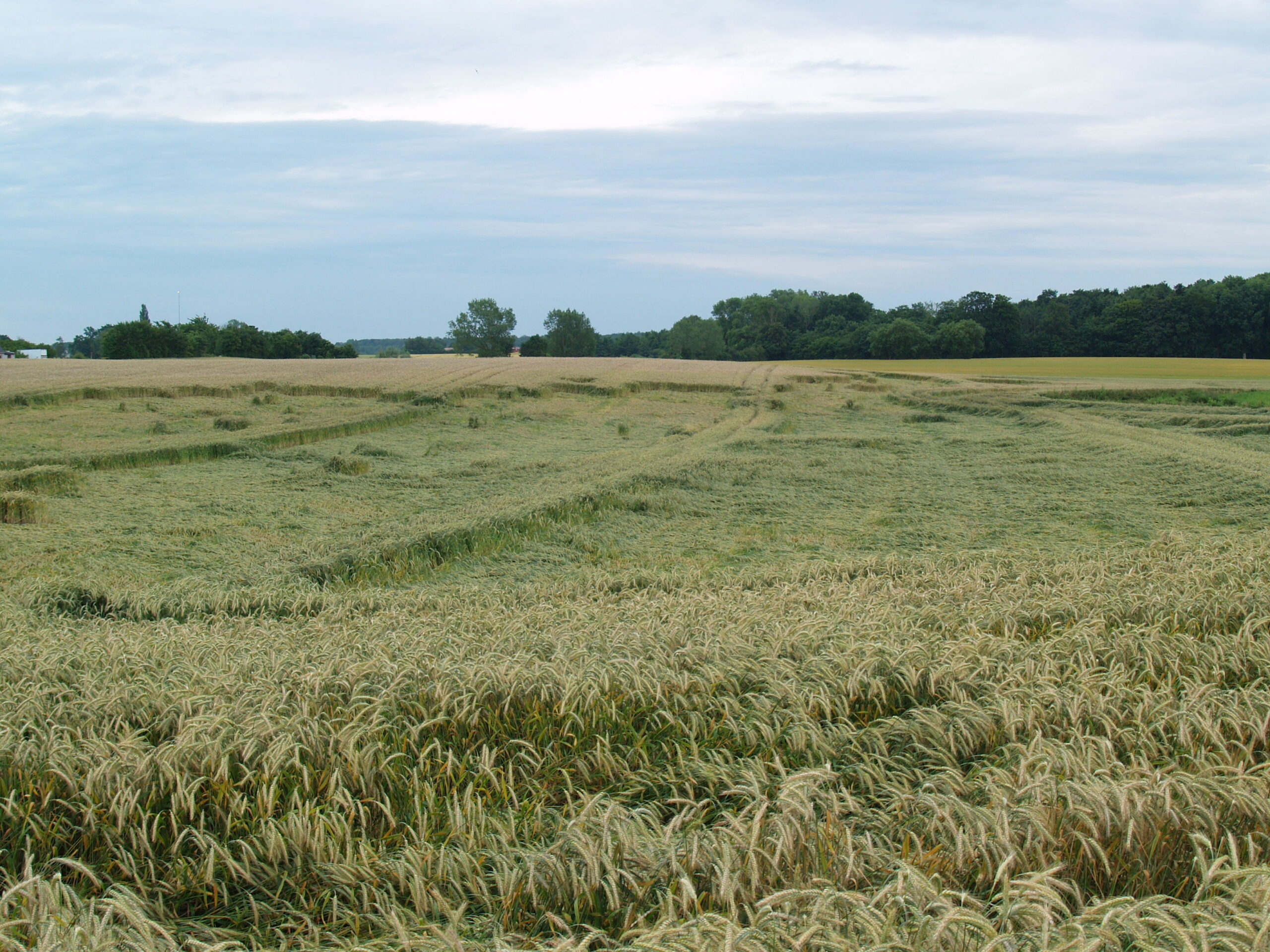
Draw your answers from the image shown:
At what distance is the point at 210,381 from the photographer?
26562 millimetres

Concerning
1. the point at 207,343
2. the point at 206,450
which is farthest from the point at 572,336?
the point at 206,450

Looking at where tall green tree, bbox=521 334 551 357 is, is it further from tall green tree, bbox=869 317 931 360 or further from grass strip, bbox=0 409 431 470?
grass strip, bbox=0 409 431 470

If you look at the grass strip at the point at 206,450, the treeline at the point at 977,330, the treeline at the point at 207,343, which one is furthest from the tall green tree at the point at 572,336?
the grass strip at the point at 206,450

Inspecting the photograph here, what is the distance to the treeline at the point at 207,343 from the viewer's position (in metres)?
64.0

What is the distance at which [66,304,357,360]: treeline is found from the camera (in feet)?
210

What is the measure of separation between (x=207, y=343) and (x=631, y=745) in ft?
263

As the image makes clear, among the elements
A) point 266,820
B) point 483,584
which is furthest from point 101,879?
point 483,584

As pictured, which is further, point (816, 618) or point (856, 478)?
point (856, 478)

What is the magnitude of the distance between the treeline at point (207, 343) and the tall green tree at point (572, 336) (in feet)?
77.2

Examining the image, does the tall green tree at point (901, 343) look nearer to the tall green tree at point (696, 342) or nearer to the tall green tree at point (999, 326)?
the tall green tree at point (999, 326)

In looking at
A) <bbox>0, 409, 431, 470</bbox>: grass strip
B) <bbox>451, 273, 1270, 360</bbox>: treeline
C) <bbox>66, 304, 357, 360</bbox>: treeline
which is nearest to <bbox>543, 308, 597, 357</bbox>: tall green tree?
<bbox>451, 273, 1270, 360</bbox>: treeline

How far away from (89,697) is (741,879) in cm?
278

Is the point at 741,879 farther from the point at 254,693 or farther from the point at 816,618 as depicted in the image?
the point at 816,618

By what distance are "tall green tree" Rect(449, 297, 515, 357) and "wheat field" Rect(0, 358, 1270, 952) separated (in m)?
95.2
